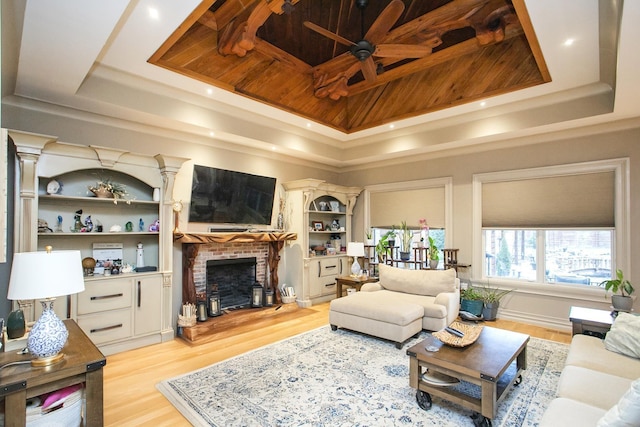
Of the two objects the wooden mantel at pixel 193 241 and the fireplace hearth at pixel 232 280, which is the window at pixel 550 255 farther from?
the fireplace hearth at pixel 232 280

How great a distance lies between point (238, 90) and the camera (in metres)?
4.12

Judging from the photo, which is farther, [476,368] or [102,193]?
[102,193]

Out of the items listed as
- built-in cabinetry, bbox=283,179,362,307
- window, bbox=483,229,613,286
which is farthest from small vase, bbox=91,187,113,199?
window, bbox=483,229,613,286

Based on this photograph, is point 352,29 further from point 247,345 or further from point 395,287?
point 247,345

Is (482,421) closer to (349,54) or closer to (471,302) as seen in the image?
(471,302)

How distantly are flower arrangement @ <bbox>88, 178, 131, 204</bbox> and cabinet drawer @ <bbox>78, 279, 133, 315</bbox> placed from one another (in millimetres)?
941

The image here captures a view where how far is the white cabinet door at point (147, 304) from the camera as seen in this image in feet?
12.4

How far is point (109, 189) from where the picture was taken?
148 inches

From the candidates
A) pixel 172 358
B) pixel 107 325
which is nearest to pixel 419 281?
pixel 172 358

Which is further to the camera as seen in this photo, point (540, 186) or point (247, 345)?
point (540, 186)

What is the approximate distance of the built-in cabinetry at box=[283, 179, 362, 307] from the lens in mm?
5625

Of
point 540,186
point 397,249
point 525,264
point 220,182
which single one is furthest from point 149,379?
point 540,186

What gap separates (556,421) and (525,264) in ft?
12.4

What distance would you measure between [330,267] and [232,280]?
6.03ft
